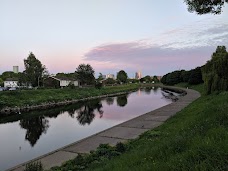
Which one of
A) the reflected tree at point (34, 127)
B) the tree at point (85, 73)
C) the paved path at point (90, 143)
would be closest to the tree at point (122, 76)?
the tree at point (85, 73)

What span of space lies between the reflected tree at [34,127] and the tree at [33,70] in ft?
170

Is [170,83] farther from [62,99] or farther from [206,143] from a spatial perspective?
[206,143]

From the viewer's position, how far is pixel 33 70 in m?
76.1

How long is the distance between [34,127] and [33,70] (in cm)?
5683

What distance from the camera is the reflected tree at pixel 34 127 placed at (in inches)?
730

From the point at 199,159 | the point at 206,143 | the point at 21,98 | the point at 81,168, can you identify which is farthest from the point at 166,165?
the point at 21,98

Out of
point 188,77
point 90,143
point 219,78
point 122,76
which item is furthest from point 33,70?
point 122,76

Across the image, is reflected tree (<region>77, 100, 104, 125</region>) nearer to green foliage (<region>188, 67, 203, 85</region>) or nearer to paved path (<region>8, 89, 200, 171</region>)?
paved path (<region>8, 89, 200, 171</region>)

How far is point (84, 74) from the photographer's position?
90.4 metres

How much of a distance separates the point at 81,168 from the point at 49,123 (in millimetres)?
17146

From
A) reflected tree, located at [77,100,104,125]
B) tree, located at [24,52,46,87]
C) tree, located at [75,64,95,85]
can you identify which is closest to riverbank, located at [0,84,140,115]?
reflected tree, located at [77,100,104,125]

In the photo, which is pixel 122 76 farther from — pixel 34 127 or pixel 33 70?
pixel 34 127

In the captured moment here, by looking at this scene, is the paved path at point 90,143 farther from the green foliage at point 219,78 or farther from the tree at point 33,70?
the tree at point 33,70

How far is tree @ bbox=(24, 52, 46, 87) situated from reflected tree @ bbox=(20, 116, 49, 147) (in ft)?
170
